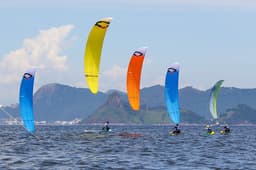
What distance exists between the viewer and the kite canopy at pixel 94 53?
82.1 meters

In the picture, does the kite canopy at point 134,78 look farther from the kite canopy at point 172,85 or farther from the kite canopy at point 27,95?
the kite canopy at point 27,95

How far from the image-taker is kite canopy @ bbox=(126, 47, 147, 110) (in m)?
94.2

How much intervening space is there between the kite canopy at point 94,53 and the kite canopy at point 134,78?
468 inches

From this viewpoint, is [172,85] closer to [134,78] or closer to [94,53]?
[134,78]

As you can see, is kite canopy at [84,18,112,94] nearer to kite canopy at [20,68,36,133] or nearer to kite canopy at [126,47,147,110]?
kite canopy at [126,47,147,110]

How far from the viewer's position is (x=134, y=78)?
311 ft

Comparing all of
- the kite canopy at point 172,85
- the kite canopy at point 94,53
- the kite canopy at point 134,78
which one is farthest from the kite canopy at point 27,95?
the kite canopy at point 172,85

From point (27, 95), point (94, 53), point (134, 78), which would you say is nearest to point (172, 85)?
point (134, 78)

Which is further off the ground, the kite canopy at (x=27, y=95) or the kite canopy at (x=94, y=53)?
the kite canopy at (x=94, y=53)

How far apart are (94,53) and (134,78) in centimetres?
1314

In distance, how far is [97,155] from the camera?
205ft

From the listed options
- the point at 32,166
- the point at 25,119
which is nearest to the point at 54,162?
the point at 32,166

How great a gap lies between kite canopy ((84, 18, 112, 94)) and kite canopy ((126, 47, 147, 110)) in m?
11.9

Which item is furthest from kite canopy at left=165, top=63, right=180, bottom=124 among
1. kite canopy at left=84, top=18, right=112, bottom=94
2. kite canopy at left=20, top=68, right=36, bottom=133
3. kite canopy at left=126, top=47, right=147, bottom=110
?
kite canopy at left=20, top=68, right=36, bottom=133
